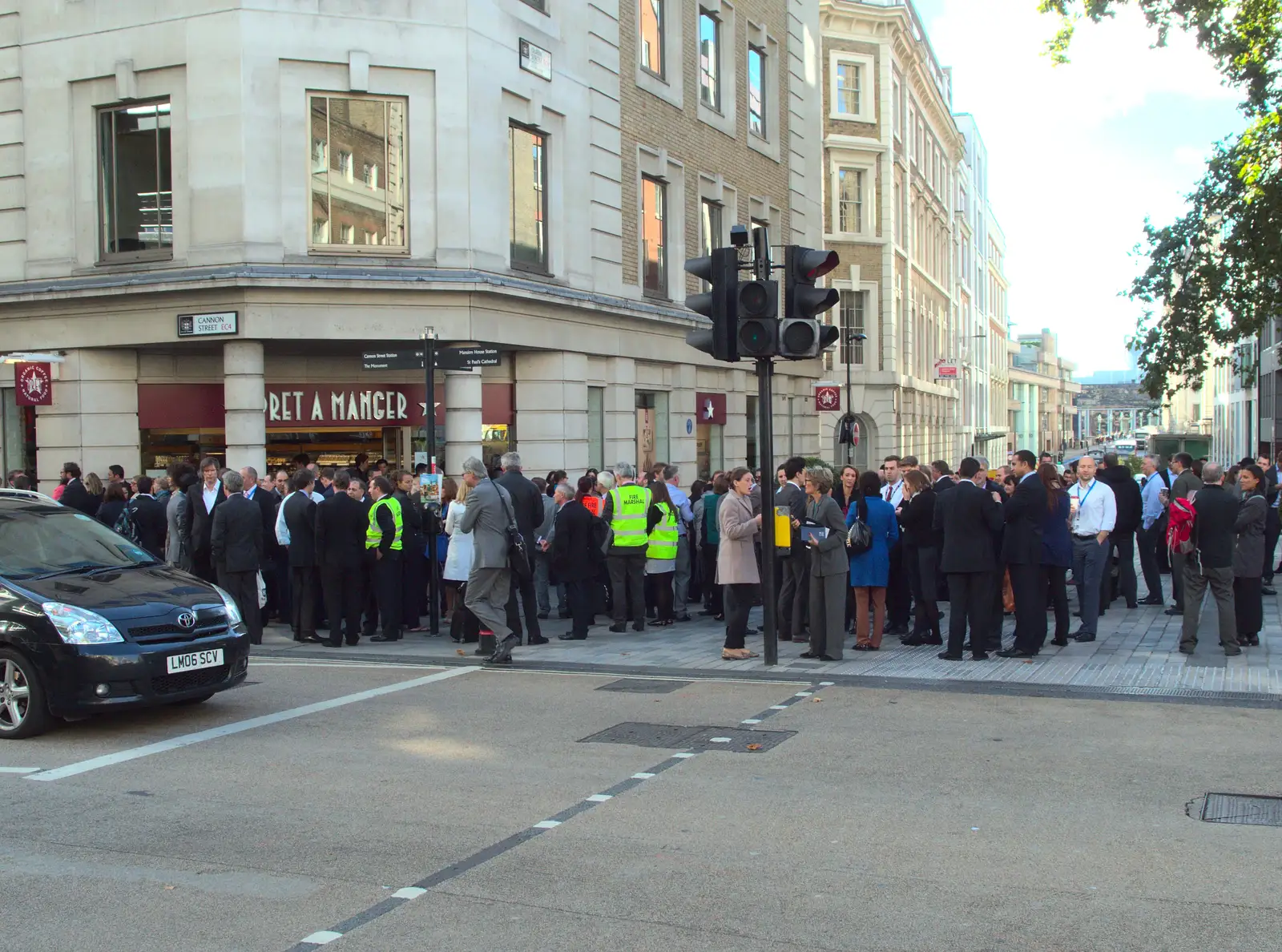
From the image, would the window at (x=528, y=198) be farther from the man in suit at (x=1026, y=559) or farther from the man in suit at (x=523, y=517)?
the man in suit at (x=1026, y=559)

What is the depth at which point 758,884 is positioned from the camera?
222 inches

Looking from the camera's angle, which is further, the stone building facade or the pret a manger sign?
the pret a manger sign

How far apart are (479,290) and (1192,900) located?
49.6 feet

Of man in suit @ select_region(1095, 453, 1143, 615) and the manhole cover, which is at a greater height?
man in suit @ select_region(1095, 453, 1143, 615)

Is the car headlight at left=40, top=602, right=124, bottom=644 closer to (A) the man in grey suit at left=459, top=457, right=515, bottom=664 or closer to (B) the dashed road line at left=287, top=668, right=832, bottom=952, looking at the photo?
(B) the dashed road line at left=287, top=668, right=832, bottom=952

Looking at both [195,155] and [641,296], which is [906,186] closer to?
[641,296]

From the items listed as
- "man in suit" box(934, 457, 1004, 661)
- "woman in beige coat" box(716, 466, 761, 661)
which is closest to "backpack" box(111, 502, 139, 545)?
"woman in beige coat" box(716, 466, 761, 661)

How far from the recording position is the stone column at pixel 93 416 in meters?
19.8

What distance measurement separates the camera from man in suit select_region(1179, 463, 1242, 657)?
11.9 m

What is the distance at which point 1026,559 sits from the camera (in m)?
12.1

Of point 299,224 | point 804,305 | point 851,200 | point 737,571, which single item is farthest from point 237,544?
point 851,200

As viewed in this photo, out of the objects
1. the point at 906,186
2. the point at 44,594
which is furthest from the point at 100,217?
the point at 906,186

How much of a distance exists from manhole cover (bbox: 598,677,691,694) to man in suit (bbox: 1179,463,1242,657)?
482cm

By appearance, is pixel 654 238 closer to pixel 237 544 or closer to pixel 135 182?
pixel 135 182
